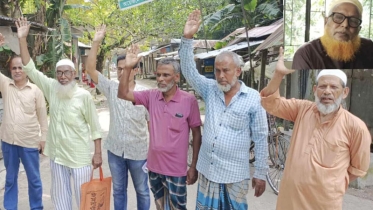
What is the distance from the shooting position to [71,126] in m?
3.00

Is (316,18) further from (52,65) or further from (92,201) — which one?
(52,65)

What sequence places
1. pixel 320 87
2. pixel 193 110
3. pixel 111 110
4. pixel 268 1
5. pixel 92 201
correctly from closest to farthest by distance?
pixel 320 87
pixel 193 110
pixel 92 201
pixel 111 110
pixel 268 1

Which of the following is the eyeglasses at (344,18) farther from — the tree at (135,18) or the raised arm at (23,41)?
the tree at (135,18)

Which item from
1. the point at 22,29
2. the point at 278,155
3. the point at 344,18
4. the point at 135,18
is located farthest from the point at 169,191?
the point at 135,18

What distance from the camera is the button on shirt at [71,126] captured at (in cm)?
299

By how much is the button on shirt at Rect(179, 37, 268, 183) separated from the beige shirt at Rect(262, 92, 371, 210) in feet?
0.76

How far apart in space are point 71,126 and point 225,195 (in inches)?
57.6

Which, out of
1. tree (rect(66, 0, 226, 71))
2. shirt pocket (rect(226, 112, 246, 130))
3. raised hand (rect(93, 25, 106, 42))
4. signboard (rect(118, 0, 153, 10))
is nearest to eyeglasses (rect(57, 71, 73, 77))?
raised hand (rect(93, 25, 106, 42))

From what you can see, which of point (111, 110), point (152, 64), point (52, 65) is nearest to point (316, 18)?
point (111, 110)

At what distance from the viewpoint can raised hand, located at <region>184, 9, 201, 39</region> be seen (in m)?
2.46

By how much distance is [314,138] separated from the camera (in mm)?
2098

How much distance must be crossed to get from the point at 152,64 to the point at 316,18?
3370cm

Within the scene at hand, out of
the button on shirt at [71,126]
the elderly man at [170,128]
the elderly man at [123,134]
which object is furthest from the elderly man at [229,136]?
the button on shirt at [71,126]

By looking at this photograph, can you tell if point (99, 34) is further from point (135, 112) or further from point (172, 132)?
point (172, 132)
